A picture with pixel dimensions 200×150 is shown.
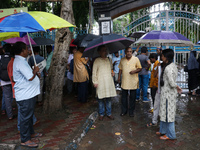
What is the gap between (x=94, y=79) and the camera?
15.2 feet

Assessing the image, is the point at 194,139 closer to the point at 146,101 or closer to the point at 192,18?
the point at 146,101

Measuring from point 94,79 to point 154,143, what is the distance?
1.95 m

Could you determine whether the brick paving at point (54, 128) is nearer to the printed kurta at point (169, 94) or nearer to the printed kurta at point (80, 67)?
the printed kurta at point (80, 67)

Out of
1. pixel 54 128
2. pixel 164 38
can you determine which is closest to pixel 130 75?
pixel 164 38

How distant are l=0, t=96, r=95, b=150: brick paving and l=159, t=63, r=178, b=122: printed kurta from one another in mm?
1858

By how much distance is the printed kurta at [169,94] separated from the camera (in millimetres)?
3520

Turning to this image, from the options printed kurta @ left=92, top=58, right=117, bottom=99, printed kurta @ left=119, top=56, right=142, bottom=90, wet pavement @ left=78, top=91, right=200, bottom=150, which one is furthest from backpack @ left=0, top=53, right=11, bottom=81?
printed kurta @ left=119, top=56, right=142, bottom=90

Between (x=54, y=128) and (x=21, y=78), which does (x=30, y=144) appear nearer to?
(x=54, y=128)

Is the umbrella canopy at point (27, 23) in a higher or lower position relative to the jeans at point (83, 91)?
higher

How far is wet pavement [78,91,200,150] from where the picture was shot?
3545 millimetres

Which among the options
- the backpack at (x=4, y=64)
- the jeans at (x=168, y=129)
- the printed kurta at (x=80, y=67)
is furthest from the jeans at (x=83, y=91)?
the jeans at (x=168, y=129)

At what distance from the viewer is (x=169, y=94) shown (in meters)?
3.60

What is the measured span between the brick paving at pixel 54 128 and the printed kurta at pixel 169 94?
6.10 ft

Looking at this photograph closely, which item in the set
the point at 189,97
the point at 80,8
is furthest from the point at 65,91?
the point at 80,8
